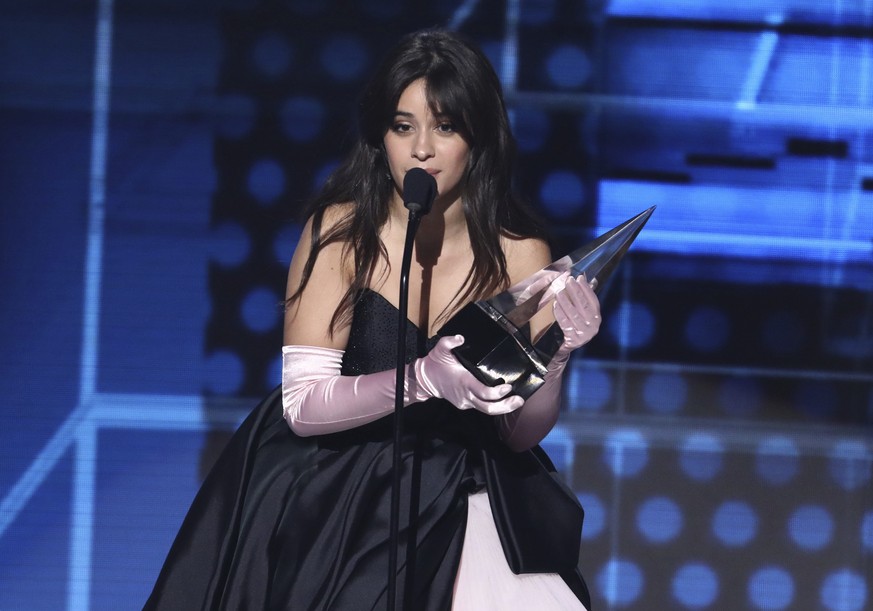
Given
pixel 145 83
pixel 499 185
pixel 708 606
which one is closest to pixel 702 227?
pixel 708 606

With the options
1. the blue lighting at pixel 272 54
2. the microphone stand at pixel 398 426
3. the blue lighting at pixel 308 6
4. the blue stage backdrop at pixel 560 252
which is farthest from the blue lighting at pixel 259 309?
the microphone stand at pixel 398 426

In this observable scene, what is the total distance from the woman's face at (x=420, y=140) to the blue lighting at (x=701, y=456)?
1367mm

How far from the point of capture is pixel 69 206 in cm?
266

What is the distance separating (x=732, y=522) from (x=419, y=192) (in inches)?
68.7

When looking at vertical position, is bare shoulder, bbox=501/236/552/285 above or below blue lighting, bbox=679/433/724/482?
above

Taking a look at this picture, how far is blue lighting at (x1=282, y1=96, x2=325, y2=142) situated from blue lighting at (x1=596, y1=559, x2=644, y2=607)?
129 centimetres

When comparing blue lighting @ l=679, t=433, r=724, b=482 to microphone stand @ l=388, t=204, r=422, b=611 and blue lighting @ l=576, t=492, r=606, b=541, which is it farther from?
microphone stand @ l=388, t=204, r=422, b=611

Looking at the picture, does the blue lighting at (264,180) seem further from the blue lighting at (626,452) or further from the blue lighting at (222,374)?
the blue lighting at (626,452)

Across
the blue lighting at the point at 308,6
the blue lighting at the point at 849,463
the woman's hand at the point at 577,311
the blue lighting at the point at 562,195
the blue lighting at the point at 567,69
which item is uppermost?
the blue lighting at the point at 308,6

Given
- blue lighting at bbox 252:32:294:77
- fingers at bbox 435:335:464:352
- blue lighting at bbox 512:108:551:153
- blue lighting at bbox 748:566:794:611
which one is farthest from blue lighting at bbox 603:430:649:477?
fingers at bbox 435:335:464:352

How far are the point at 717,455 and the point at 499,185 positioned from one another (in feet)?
4.30

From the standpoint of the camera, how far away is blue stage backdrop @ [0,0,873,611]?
104 inches

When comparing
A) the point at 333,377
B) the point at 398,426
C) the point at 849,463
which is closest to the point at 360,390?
the point at 333,377

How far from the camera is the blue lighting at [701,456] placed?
271cm
